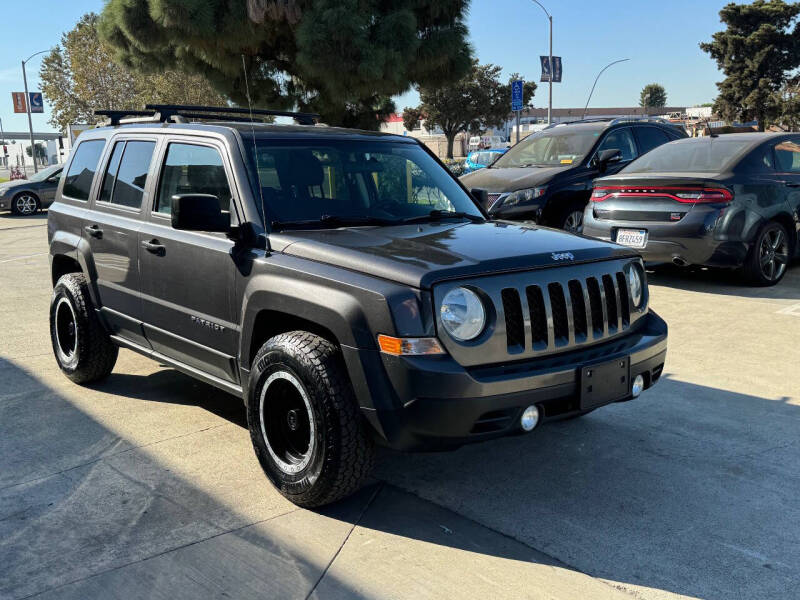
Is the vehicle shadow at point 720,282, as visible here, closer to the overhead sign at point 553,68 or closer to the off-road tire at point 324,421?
the off-road tire at point 324,421

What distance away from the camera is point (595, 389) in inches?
136

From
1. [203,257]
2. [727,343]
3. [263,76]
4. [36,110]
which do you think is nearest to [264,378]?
[203,257]

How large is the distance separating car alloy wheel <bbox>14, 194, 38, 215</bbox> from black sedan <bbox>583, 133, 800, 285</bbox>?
18.4m

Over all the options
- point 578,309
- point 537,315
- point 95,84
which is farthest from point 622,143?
point 95,84

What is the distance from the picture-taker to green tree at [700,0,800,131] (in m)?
60.2

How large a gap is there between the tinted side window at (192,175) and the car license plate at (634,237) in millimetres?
5259

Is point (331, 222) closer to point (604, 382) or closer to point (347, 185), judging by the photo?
point (347, 185)

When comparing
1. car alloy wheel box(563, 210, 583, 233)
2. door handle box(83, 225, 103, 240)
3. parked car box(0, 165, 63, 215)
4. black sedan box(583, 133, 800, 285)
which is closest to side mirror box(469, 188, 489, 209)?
door handle box(83, 225, 103, 240)

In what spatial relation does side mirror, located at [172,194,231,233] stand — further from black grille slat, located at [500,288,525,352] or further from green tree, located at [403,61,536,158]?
green tree, located at [403,61,536,158]

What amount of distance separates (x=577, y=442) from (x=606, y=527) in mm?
1022

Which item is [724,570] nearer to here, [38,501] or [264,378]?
[264,378]

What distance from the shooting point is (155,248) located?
4.48 meters

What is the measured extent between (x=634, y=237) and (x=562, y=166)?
8.40 feet

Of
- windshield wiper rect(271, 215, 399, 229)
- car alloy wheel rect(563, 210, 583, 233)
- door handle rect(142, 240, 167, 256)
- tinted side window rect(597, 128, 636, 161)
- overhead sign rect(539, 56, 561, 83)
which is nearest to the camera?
windshield wiper rect(271, 215, 399, 229)
